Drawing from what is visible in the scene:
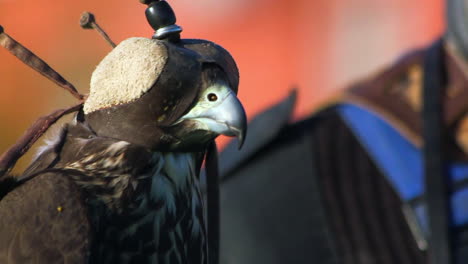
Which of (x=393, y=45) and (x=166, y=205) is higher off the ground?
(x=166, y=205)

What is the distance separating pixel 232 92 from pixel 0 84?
6.78m

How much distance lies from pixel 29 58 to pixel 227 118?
0.99 ft

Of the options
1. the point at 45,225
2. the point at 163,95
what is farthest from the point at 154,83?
the point at 45,225

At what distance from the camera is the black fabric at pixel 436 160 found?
2.18 m

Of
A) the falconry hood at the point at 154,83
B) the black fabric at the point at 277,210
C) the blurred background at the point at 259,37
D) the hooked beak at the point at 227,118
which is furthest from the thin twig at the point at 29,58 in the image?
the blurred background at the point at 259,37

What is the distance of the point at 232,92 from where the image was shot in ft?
4.21

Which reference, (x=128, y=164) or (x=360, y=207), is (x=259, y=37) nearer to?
(x=360, y=207)

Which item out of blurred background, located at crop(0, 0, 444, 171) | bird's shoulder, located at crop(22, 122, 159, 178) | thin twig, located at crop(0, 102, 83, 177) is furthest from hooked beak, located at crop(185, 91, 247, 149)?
blurred background, located at crop(0, 0, 444, 171)

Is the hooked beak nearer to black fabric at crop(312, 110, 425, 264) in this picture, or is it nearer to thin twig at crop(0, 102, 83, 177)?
thin twig at crop(0, 102, 83, 177)

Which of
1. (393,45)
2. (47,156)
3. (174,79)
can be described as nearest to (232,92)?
(174,79)

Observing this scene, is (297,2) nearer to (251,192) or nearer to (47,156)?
(251,192)

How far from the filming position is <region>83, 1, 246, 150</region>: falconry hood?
1236mm

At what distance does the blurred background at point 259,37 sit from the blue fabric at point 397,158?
4.93 meters

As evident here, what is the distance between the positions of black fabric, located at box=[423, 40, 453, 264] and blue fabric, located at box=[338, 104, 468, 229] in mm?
40
